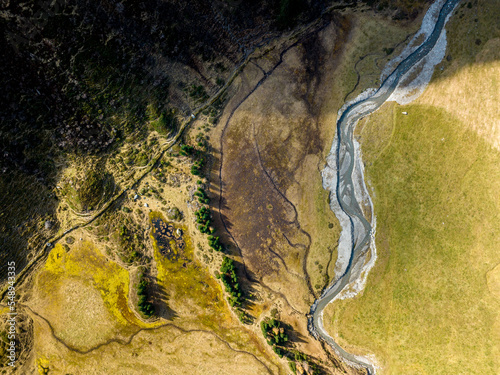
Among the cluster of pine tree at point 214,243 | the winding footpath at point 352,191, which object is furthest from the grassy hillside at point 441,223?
the cluster of pine tree at point 214,243

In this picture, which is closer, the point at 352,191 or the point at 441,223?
the point at 441,223

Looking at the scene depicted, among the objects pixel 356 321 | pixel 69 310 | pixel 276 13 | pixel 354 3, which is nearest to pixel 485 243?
pixel 356 321

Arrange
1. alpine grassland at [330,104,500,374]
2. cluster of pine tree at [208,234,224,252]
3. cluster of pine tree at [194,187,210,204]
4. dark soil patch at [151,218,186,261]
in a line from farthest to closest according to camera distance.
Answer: dark soil patch at [151,218,186,261]
cluster of pine tree at [194,187,210,204]
cluster of pine tree at [208,234,224,252]
alpine grassland at [330,104,500,374]

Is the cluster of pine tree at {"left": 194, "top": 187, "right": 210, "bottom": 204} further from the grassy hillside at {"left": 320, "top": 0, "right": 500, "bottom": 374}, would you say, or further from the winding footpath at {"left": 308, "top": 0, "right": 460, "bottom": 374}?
the grassy hillside at {"left": 320, "top": 0, "right": 500, "bottom": 374}

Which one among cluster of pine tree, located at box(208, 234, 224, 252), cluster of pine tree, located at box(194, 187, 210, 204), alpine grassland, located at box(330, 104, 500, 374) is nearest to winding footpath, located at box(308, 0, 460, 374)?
alpine grassland, located at box(330, 104, 500, 374)

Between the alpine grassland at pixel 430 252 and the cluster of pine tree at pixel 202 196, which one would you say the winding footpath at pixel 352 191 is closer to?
the alpine grassland at pixel 430 252

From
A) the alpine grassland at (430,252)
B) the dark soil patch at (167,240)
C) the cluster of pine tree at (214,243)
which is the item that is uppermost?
the dark soil patch at (167,240)

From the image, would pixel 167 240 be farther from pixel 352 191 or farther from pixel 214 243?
pixel 352 191

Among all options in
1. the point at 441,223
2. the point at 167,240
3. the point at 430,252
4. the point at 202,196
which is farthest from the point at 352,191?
the point at 167,240
